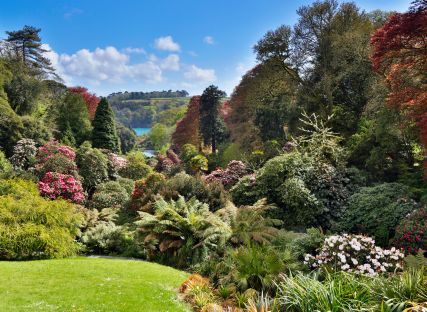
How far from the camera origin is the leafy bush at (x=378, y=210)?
938 centimetres

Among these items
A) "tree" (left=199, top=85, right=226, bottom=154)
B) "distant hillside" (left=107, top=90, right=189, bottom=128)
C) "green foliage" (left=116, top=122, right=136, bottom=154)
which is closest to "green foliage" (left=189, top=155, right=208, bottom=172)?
"tree" (left=199, top=85, right=226, bottom=154)

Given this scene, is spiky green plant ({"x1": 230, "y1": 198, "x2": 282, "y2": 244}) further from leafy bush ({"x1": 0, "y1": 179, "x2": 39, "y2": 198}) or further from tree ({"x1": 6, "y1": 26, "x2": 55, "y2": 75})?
tree ({"x1": 6, "y1": 26, "x2": 55, "y2": 75})

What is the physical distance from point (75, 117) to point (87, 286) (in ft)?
79.0

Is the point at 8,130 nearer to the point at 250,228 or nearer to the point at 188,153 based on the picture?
the point at 188,153

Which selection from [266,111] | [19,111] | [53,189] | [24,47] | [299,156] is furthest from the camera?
[24,47]

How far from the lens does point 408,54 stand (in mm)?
9828

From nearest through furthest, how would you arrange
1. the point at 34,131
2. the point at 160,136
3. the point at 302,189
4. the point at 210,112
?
the point at 302,189 < the point at 34,131 < the point at 210,112 < the point at 160,136

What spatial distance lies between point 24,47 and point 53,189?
20433mm

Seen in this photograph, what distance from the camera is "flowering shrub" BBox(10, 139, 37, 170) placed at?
17969mm

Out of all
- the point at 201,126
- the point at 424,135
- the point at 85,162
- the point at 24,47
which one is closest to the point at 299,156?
the point at 424,135

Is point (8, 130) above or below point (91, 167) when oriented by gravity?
above

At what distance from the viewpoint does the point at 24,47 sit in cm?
2897

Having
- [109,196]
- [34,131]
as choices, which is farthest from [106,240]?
[34,131]

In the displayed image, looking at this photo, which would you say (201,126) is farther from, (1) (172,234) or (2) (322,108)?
(1) (172,234)
